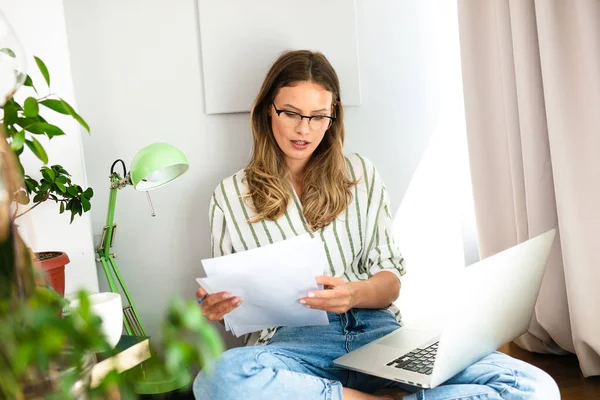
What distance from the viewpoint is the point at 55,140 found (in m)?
1.82

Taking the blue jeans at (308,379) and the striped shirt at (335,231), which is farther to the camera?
the striped shirt at (335,231)

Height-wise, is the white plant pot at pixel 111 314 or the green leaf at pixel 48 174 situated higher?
the green leaf at pixel 48 174

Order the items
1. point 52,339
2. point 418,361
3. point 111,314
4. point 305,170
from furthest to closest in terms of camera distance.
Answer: point 305,170 → point 418,361 → point 111,314 → point 52,339

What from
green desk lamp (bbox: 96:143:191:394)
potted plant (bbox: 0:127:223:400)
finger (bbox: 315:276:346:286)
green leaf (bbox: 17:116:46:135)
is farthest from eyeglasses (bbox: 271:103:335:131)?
potted plant (bbox: 0:127:223:400)

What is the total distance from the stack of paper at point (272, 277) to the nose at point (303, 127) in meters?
0.47

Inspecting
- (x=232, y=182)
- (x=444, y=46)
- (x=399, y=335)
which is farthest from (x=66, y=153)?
(x=444, y=46)

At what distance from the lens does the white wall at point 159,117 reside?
2.02 meters

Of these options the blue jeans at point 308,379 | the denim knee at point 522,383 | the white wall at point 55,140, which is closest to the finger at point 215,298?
the blue jeans at point 308,379

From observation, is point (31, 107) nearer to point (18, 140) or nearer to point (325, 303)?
point (18, 140)

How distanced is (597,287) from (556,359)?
41cm

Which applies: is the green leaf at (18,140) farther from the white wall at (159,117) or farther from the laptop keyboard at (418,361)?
the white wall at (159,117)

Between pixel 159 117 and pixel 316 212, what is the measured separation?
0.62m

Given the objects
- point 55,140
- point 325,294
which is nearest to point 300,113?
point 325,294

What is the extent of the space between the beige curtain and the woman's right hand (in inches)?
43.8
